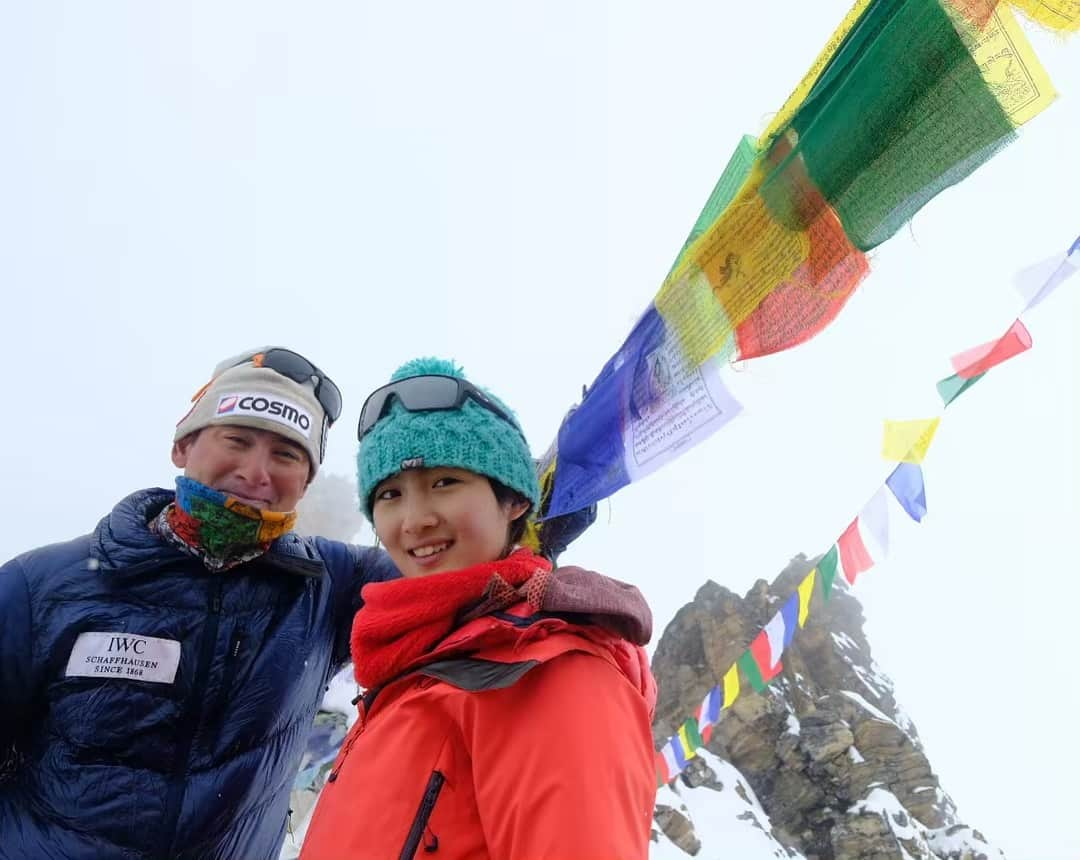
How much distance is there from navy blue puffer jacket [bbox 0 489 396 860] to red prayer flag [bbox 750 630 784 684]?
7040 millimetres

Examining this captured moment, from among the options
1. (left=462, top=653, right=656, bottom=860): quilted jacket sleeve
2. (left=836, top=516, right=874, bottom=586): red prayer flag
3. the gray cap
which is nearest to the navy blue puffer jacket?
the gray cap

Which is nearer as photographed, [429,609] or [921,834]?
[429,609]

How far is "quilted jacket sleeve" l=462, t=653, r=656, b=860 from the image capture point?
128 centimetres

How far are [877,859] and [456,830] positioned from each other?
18257 mm

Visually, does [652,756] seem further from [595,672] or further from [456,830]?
[456,830]

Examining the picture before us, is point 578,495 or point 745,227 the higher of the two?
point 745,227

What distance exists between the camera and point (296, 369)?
3107mm

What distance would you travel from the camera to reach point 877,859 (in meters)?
14.9

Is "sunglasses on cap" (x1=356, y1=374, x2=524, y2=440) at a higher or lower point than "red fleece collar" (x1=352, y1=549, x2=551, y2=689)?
higher

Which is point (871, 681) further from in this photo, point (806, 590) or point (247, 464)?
point (247, 464)

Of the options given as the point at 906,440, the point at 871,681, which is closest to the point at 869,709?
the point at 871,681

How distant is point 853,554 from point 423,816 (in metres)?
6.55

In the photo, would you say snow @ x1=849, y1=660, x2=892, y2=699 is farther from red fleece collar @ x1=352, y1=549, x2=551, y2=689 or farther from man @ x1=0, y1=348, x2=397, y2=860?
red fleece collar @ x1=352, y1=549, x2=551, y2=689

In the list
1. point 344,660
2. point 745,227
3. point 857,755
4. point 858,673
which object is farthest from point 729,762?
point 745,227
